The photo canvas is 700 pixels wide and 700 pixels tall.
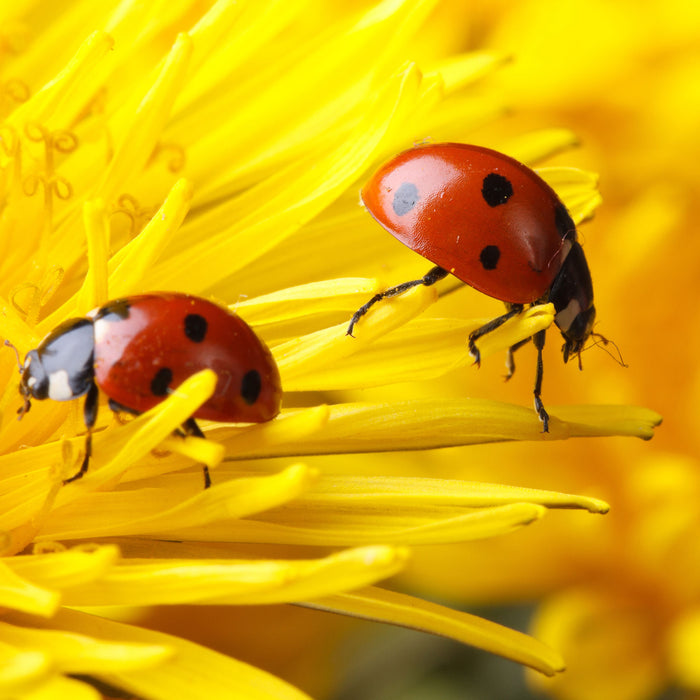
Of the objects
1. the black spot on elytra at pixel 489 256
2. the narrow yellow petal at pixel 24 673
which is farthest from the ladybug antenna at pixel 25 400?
the black spot on elytra at pixel 489 256

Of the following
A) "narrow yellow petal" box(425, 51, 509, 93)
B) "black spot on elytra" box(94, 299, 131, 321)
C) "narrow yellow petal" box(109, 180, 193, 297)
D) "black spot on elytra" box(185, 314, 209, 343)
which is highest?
"narrow yellow petal" box(425, 51, 509, 93)

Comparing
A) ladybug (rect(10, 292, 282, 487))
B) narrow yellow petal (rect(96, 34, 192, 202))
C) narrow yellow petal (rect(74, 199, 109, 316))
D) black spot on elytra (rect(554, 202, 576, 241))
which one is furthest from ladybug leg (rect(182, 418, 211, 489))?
black spot on elytra (rect(554, 202, 576, 241))

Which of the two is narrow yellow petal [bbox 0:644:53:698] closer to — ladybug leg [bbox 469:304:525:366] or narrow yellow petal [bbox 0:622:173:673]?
narrow yellow petal [bbox 0:622:173:673]

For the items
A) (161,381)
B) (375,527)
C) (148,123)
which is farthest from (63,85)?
(375,527)

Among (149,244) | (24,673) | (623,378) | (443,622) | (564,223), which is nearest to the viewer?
(24,673)

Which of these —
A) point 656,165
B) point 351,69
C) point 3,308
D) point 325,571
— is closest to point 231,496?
point 325,571

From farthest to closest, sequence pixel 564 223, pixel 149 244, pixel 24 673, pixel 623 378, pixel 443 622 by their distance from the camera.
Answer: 1. pixel 623 378
2. pixel 564 223
3. pixel 149 244
4. pixel 443 622
5. pixel 24 673

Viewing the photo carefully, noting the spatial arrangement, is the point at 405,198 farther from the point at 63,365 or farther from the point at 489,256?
the point at 63,365

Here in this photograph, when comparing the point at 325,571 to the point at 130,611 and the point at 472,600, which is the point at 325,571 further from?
the point at 472,600
